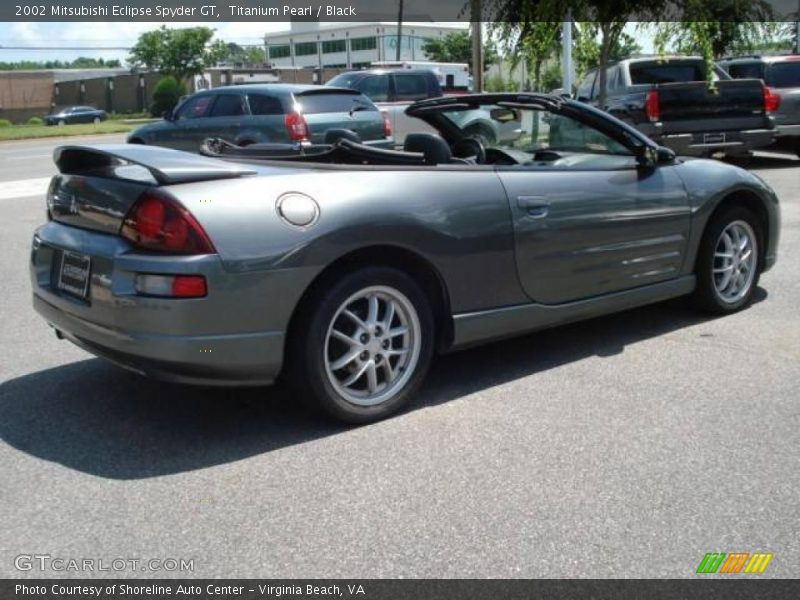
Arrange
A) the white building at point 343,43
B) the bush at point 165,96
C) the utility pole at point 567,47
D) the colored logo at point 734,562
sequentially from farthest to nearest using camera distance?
Answer: the white building at point 343,43 → the bush at point 165,96 → the utility pole at point 567,47 → the colored logo at point 734,562

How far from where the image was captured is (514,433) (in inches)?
156

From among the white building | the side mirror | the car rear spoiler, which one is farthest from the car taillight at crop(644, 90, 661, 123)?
the white building

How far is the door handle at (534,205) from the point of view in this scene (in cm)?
454

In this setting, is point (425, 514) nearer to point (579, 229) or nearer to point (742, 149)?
point (579, 229)

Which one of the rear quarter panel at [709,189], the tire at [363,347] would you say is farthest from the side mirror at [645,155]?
the tire at [363,347]

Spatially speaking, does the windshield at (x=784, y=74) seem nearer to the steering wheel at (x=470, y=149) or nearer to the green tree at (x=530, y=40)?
the green tree at (x=530, y=40)

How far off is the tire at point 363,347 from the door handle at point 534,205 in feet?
2.51

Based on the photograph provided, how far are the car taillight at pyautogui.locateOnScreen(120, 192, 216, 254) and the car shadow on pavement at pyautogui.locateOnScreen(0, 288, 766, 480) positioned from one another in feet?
2.90

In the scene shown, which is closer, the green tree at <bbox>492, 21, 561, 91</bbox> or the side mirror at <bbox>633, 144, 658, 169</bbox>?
the side mirror at <bbox>633, 144, 658, 169</bbox>

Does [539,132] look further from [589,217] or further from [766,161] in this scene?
[766,161]

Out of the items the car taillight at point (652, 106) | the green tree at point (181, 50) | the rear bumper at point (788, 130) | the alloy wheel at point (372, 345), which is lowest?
the alloy wheel at point (372, 345)

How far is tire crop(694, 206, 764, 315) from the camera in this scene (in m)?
5.64

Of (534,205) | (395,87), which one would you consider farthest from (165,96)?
(534,205)

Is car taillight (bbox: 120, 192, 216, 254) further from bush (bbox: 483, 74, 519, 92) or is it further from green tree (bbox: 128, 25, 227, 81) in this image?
green tree (bbox: 128, 25, 227, 81)
